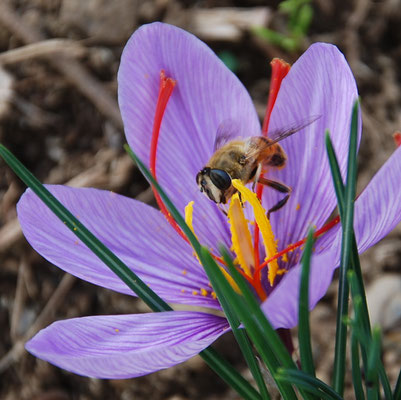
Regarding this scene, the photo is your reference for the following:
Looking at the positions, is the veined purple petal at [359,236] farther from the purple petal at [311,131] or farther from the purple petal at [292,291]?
the purple petal at [311,131]

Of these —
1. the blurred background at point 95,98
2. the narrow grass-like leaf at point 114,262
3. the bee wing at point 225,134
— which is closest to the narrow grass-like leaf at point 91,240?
the narrow grass-like leaf at point 114,262

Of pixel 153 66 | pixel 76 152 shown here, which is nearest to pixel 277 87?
pixel 153 66

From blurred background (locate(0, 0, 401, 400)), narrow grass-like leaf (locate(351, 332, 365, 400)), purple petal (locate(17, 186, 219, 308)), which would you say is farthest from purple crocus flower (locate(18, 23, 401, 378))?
blurred background (locate(0, 0, 401, 400))

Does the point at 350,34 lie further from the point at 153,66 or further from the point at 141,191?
the point at 153,66

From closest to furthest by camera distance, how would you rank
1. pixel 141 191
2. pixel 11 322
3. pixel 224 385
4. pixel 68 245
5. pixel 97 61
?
1. pixel 68 245
2. pixel 224 385
3. pixel 11 322
4. pixel 141 191
5. pixel 97 61

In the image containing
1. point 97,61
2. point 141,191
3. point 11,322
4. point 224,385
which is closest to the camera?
point 224,385

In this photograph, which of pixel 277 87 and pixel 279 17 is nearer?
pixel 277 87

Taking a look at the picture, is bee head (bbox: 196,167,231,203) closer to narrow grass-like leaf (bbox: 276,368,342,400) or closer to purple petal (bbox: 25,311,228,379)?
purple petal (bbox: 25,311,228,379)
